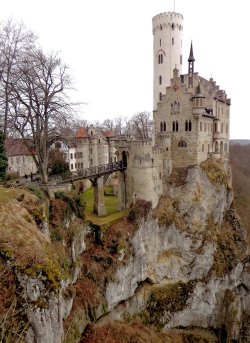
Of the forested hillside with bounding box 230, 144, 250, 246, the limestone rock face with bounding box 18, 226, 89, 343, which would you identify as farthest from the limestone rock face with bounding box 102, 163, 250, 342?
the forested hillside with bounding box 230, 144, 250, 246

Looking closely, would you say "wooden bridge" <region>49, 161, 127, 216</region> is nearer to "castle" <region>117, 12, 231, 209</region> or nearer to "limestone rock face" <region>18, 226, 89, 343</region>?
"castle" <region>117, 12, 231, 209</region>

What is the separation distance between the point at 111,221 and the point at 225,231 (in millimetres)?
15847

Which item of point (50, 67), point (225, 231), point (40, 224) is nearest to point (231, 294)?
point (225, 231)

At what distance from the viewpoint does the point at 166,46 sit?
32.5 m

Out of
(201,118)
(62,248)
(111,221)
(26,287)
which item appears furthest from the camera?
(201,118)

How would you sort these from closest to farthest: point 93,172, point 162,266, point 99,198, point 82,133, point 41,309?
point 41,309
point 93,172
point 99,198
point 162,266
point 82,133

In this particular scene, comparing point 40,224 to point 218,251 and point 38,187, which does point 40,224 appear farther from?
point 218,251

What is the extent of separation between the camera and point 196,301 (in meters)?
27.4

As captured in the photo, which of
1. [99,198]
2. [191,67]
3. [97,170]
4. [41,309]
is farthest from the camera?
[191,67]

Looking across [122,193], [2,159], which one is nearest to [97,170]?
[122,193]

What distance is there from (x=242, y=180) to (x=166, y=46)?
3515cm

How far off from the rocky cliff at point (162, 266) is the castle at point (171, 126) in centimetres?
163

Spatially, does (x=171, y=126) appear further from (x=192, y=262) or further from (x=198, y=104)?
(x=192, y=262)

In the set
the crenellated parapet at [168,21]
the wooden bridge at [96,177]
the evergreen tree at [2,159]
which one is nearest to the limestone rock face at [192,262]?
the wooden bridge at [96,177]
